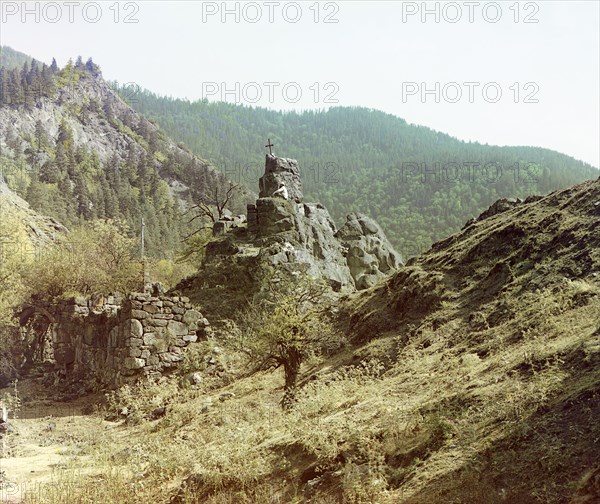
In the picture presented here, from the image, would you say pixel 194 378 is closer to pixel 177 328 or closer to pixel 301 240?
Answer: pixel 177 328

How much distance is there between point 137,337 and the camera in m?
17.4

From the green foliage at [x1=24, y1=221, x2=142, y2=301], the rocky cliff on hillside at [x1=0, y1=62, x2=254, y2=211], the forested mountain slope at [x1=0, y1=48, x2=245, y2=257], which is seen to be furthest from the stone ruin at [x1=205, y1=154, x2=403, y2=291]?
the rocky cliff on hillside at [x1=0, y1=62, x2=254, y2=211]

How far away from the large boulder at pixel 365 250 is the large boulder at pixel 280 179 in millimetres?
2670

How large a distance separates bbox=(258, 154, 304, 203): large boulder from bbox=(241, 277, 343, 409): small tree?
31.2ft

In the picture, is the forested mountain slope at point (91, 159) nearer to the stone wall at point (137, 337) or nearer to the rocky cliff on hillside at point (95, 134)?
the rocky cliff on hillside at point (95, 134)

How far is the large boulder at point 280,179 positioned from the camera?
26.9 meters

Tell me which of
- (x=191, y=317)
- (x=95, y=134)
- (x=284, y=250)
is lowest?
(x=191, y=317)

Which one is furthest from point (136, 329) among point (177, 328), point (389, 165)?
point (389, 165)

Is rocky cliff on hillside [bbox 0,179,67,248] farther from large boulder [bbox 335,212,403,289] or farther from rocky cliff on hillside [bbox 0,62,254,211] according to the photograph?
rocky cliff on hillside [bbox 0,62,254,211]

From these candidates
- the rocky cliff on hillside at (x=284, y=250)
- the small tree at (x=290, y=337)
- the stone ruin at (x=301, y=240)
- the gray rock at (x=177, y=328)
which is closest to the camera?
the small tree at (x=290, y=337)

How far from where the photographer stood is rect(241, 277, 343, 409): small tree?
508 inches

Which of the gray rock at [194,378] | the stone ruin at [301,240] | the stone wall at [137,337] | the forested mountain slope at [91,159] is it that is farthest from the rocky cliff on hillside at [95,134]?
the gray rock at [194,378]

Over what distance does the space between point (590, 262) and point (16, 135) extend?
396ft

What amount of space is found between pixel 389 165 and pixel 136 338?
72.7 meters
